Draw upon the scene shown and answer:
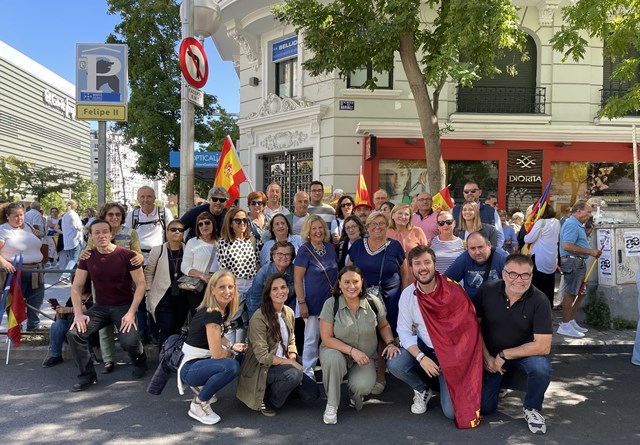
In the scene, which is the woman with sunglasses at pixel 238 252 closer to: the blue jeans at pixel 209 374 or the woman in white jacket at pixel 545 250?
the blue jeans at pixel 209 374

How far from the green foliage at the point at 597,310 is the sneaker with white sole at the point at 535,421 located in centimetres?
377

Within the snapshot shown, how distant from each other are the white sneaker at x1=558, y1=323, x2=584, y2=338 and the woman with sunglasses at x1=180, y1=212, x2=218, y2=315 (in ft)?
15.5

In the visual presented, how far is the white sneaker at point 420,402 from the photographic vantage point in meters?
4.23

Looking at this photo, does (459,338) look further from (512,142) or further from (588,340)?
(512,142)

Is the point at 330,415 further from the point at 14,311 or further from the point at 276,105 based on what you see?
the point at 276,105

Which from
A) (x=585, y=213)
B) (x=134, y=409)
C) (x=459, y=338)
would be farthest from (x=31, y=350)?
(x=585, y=213)

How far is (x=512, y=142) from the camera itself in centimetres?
1326

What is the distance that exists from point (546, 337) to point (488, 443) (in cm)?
96

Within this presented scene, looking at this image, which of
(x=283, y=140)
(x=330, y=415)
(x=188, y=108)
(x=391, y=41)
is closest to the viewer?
(x=330, y=415)

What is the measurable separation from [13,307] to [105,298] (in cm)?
144

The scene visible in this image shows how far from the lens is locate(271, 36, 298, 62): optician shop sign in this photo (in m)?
14.3

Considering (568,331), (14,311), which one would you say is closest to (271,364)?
(14,311)

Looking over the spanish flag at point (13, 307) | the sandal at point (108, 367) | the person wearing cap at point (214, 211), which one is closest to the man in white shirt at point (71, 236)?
the spanish flag at point (13, 307)

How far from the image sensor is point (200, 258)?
5.23 m
